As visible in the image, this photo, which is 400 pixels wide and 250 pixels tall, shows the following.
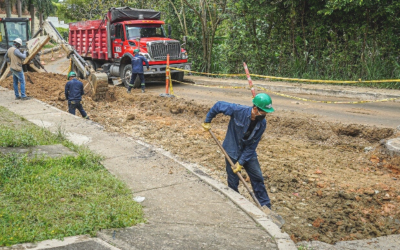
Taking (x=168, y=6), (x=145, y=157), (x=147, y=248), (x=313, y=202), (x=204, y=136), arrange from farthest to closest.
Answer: (x=168, y=6), (x=204, y=136), (x=145, y=157), (x=313, y=202), (x=147, y=248)

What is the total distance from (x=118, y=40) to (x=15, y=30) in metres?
7.31

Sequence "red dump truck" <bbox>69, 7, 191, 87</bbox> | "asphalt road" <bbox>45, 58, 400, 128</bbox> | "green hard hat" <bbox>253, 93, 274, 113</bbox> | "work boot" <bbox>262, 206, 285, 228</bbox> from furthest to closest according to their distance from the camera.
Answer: "red dump truck" <bbox>69, 7, 191, 87</bbox>, "asphalt road" <bbox>45, 58, 400, 128</bbox>, "green hard hat" <bbox>253, 93, 274, 113</bbox>, "work boot" <bbox>262, 206, 285, 228</bbox>

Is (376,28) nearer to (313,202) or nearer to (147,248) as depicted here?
(313,202)

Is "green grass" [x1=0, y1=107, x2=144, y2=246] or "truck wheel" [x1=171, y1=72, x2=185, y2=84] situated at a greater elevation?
"truck wheel" [x1=171, y1=72, x2=185, y2=84]

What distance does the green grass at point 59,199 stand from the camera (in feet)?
14.1

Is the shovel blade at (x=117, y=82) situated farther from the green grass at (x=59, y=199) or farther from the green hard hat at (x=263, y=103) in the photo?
the green hard hat at (x=263, y=103)

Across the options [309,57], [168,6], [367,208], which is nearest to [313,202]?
[367,208]

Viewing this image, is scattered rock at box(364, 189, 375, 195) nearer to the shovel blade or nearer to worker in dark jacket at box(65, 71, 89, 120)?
worker in dark jacket at box(65, 71, 89, 120)

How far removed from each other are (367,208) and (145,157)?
365 centimetres

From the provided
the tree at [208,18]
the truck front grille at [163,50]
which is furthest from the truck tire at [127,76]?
the tree at [208,18]

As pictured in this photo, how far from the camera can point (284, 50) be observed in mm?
19594

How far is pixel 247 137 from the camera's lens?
5883 mm

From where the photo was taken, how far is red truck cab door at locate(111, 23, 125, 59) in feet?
59.9

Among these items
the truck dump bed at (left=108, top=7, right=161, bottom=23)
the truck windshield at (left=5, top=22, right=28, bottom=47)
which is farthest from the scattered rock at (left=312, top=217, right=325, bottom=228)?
the truck windshield at (left=5, top=22, right=28, bottom=47)
